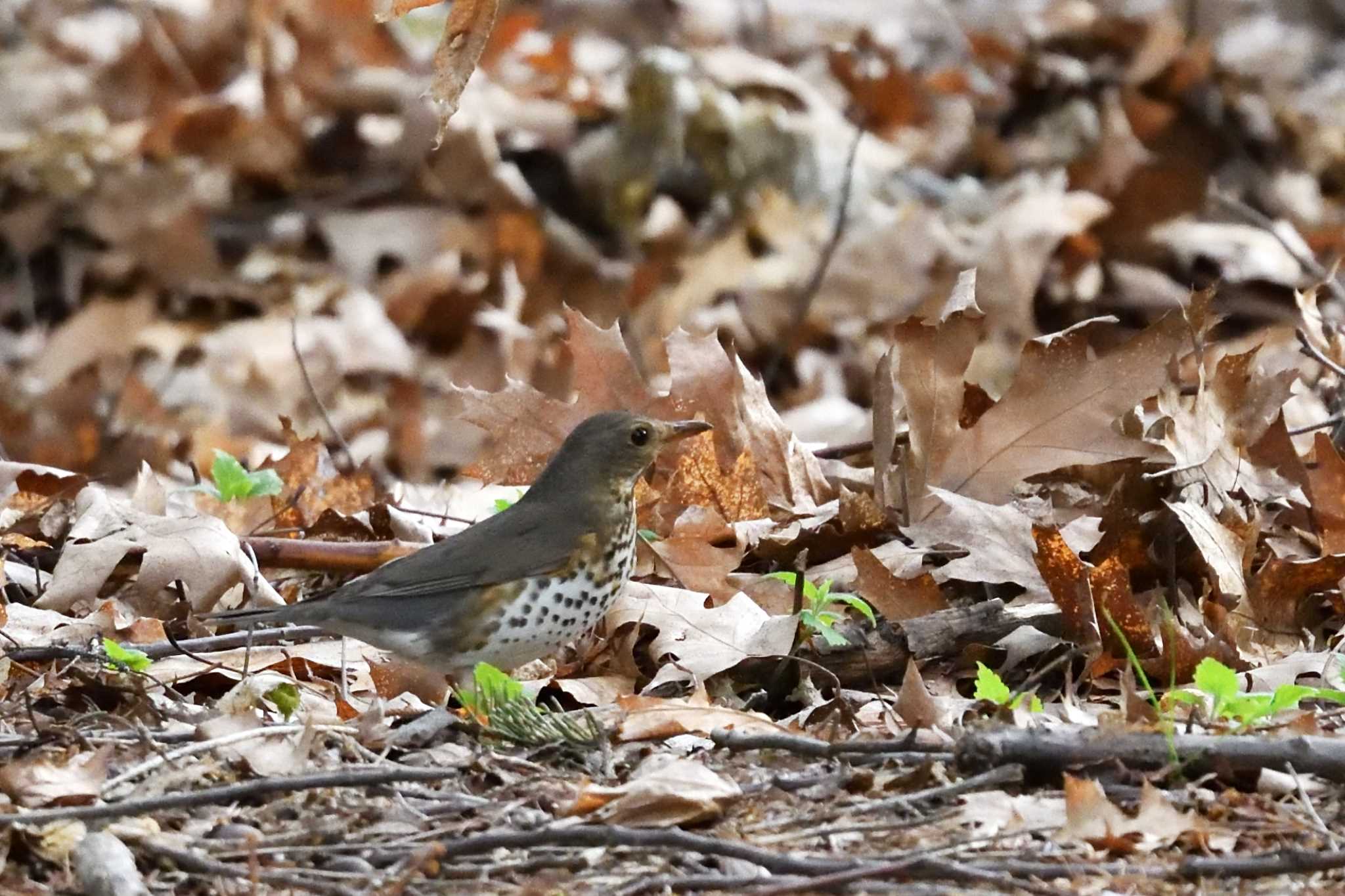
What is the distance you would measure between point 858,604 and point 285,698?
4.32 feet

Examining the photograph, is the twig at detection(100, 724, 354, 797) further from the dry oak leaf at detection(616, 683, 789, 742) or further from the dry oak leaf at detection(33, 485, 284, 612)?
the dry oak leaf at detection(33, 485, 284, 612)

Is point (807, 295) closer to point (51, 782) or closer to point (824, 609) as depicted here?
point (824, 609)

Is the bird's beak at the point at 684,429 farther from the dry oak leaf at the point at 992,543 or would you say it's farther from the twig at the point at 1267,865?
the twig at the point at 1267,865

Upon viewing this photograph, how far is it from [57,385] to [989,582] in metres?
6.24

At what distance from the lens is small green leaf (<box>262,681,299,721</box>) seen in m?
4.10

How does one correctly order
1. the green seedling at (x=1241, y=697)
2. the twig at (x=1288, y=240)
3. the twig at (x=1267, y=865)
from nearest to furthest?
the twig at (x=1267, y=865) < the green seedling at (x=1241, y=697) < the twig at (x=1288, y=240)

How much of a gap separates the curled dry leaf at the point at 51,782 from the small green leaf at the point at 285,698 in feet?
2.40

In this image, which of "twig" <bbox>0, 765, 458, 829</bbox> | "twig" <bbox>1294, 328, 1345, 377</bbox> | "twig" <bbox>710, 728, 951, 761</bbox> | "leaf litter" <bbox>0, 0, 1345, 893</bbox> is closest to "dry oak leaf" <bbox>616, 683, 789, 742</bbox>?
"leaf litter" <bbox>0, 0, 1345, 893</bbox>

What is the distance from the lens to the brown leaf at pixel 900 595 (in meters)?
4.55

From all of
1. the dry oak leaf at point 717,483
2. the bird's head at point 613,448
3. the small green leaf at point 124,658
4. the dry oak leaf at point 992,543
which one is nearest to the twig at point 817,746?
the dry oak leaf at point 992,543

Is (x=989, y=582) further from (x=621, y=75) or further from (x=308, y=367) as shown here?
(x=621, y=75)

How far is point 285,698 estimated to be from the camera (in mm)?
4141

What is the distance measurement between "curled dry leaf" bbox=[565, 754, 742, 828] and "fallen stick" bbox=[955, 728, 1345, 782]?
1.44ft

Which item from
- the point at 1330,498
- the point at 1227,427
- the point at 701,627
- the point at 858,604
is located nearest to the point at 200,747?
the point at 701,627
